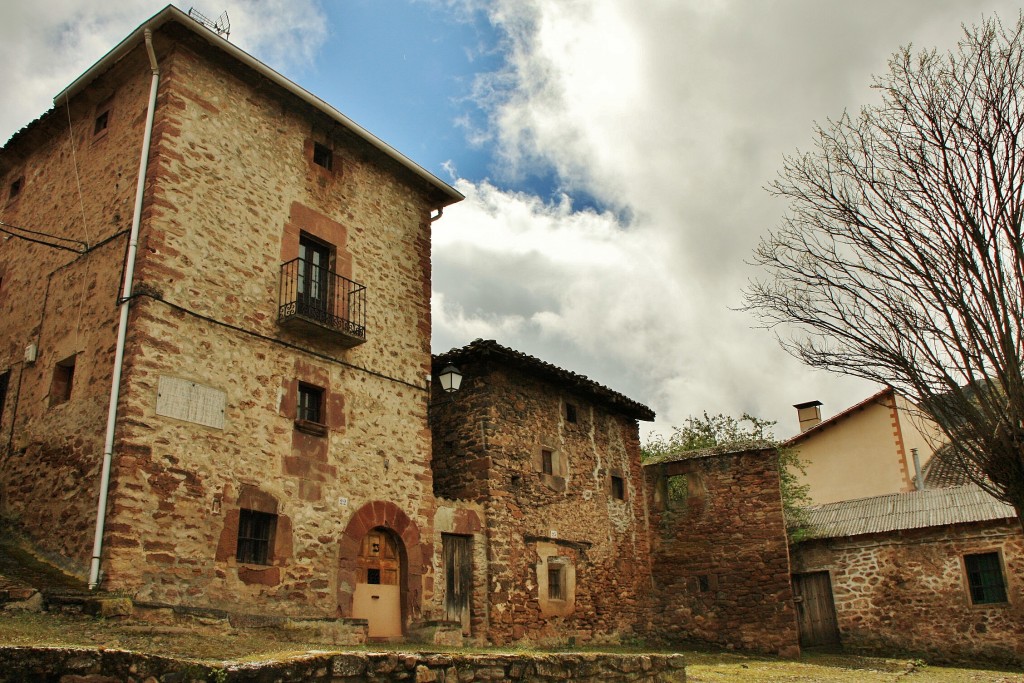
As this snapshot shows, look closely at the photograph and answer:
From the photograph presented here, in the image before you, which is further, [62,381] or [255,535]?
[62,381]

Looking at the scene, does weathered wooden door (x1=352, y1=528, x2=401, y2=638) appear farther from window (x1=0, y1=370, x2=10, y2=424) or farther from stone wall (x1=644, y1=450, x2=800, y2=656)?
stone wall (x1=644, y1=450, x2=800, y2=656)

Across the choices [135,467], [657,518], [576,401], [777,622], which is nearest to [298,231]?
[135,467]

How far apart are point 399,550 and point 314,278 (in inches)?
183

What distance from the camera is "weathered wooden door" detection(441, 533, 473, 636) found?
13.4 meters

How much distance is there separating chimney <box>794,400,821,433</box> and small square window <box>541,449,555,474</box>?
17.9 m

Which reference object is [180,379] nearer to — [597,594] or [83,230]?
[83,230]

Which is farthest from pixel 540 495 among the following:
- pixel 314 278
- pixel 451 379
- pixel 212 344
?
pixel 212 344

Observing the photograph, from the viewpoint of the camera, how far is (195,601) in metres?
9.51

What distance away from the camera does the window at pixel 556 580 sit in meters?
15.9

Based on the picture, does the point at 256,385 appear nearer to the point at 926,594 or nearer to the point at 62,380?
the point at 62,380

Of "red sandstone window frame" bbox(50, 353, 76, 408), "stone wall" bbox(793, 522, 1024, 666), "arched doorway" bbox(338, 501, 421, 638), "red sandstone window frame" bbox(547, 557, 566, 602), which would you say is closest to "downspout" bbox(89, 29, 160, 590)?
"red sandstone window frame" bbox(50, 353, 76, 408)

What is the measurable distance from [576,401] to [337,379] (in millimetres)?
7055

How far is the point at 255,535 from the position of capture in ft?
34.8

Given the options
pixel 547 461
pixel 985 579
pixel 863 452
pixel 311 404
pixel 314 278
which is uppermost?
pixel 314 278
